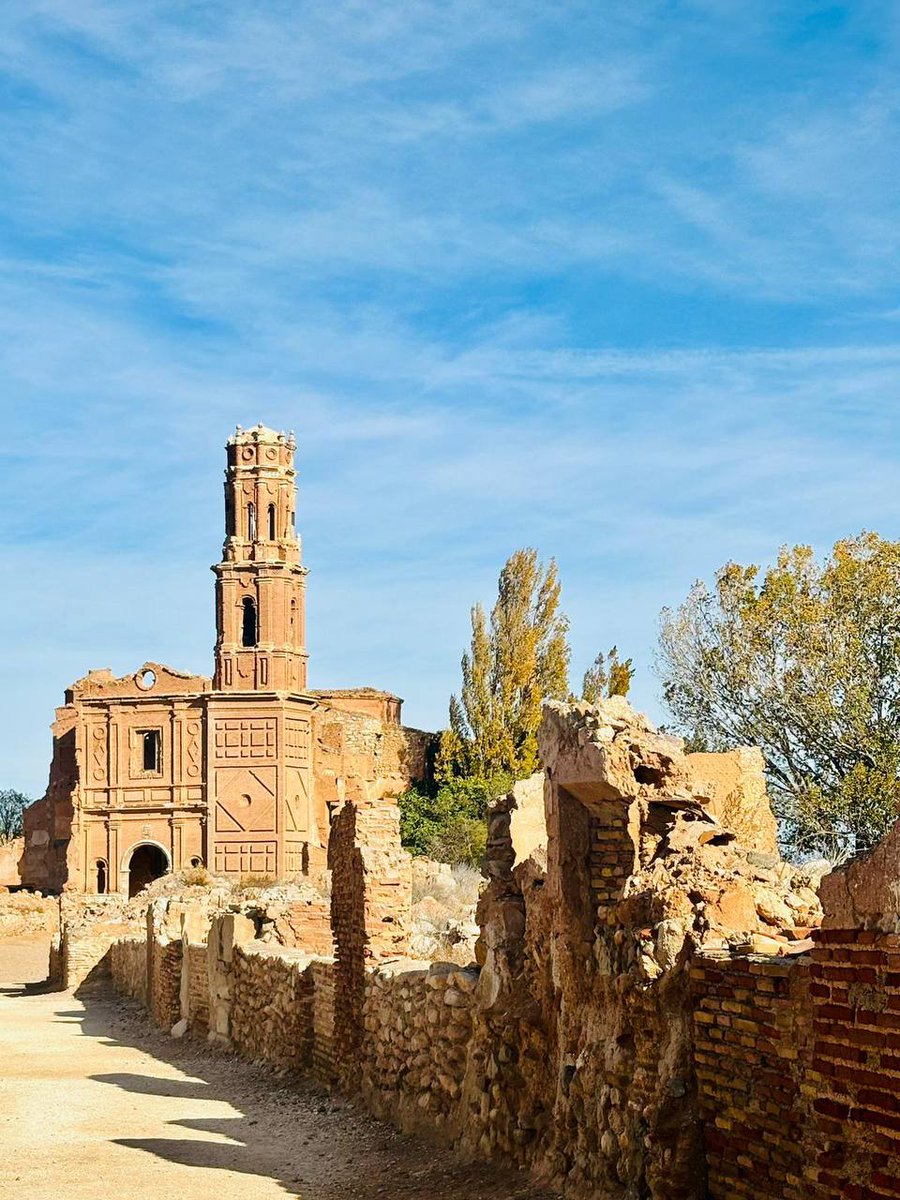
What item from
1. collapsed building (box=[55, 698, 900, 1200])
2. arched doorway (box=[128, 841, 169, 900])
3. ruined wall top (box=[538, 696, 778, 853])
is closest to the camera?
collapsed building (box=[55, 698, 900, 1200])

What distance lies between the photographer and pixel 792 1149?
6.68m

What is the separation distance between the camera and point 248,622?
59469 mm

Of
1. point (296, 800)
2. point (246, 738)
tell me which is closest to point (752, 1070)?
Result: point (246, 738)

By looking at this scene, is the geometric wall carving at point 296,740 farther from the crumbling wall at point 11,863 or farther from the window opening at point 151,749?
the crumbling wall at point 11,863

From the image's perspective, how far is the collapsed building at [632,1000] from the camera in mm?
6258

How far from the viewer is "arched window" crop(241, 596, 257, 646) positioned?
194 feet

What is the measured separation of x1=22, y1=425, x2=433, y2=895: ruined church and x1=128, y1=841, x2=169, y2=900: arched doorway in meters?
0.05

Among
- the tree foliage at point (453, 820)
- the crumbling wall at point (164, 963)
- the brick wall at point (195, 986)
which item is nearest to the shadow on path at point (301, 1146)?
the brick wall at point (195, 986)

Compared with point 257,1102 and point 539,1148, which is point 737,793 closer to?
point 257,1102

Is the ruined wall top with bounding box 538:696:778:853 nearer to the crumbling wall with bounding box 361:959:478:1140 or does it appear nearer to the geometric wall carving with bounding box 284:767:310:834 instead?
the crumbling wall with bounding box 361:959:478:1140

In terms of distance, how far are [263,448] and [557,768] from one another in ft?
170

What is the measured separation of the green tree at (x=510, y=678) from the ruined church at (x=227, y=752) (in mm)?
4039

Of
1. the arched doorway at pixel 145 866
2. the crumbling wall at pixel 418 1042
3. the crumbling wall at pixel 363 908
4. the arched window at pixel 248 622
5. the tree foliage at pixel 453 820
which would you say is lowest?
the crumbling wall at pixel 418 1042

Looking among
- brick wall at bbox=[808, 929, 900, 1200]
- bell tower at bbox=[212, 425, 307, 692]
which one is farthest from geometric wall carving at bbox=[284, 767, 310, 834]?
brick wall at bbox=[808, 929, 900, 1200]
